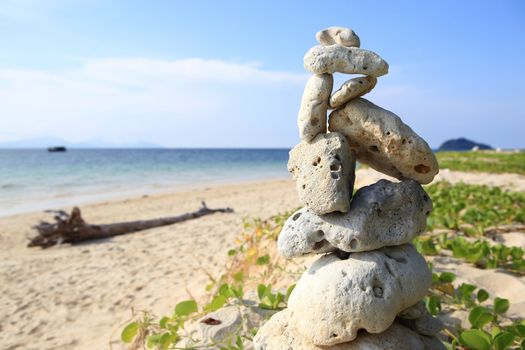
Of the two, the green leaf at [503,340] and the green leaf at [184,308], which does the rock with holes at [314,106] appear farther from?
the green leaf at [184,308]

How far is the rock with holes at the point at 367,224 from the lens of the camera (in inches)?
96.0

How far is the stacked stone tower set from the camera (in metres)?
2.31

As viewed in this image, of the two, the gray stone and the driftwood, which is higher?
the gray stone

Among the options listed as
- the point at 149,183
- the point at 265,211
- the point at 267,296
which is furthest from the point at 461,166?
the point at 149,183

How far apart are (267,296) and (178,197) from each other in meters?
15.4

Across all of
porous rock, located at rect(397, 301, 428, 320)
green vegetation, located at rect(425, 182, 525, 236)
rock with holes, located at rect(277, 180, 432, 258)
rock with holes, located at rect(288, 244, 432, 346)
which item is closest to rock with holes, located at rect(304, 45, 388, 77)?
rock with holes, located at rect(277, 180, 432, 258)

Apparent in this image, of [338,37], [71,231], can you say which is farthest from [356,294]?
[71,231]

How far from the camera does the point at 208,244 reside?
8.45 m

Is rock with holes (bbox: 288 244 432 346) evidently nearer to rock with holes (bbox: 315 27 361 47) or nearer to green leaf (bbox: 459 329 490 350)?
green leaf (bbox: 459 329 490 350)

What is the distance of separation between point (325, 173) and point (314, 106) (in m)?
0.41

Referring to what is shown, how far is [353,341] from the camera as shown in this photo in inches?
95.0

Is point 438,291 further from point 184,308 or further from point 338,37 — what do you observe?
point 338,37

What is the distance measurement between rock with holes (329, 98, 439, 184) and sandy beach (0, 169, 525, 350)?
6.56 ft

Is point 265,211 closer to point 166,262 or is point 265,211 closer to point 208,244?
point 208,244
